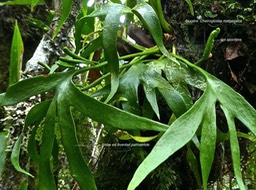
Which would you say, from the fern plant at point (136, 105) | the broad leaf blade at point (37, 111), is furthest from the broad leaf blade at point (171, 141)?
the broad leaf blade at point (37, 111)

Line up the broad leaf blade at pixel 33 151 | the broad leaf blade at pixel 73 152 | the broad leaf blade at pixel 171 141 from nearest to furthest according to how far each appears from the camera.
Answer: the broad leaf blade at pixel 171 141 < the broad leaf blade at pixel 73 152 < the broad leaf blade at pixel 33 151

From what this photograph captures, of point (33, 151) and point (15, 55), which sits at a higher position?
point (15, 55)

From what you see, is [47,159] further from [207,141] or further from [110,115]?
[207,141]

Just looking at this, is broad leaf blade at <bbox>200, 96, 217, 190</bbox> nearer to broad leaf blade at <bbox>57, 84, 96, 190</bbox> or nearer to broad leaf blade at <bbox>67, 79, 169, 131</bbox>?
broad leaf blade at <bbox>67, 79, 169, 131</bbox>

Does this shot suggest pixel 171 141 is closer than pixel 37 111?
Yes

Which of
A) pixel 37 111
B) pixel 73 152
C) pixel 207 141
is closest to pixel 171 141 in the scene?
pixel 207 141

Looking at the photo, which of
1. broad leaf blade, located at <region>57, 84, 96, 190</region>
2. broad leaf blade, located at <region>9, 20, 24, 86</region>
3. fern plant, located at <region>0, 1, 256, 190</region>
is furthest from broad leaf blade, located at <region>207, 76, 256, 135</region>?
broad leaf blade, located at <region>9, 20, 24, 86</region>

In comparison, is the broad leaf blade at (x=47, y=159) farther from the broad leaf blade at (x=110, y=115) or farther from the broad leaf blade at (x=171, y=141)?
the broad leaf blade at (x=171, y=141)

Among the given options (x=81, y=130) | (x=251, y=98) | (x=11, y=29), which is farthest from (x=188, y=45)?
(x=11, y=29)

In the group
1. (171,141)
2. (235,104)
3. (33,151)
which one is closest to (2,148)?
(33,151)

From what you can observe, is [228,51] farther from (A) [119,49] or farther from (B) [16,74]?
(B) [16,74]

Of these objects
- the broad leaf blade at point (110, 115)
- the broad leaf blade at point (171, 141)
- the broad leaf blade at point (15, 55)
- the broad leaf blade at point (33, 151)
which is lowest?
the broad leaf blade at point (33, 151)

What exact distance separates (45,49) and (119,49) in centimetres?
23

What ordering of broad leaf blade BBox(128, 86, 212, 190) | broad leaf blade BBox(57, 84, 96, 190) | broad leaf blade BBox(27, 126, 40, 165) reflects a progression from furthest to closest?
broad leaf blade BBox(27, 126, 40, 165), broad leaf blade BBox(57, 84, 96, 190), broad leaf blade BBox(128, 86, 212, 190)
